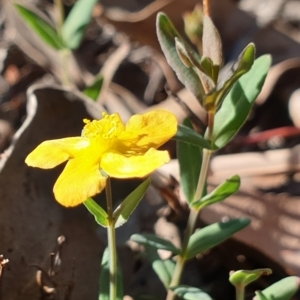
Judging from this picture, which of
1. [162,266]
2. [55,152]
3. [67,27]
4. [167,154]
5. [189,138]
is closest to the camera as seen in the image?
[167,154]

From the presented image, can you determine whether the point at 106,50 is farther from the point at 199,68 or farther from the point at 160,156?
the point at 160,156

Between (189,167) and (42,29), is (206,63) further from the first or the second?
(42,29)

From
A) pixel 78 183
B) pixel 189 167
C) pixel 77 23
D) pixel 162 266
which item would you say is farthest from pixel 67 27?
pixel 78 183

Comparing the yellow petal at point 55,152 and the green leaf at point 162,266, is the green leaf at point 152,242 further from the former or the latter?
the yellow petal at point 55,152

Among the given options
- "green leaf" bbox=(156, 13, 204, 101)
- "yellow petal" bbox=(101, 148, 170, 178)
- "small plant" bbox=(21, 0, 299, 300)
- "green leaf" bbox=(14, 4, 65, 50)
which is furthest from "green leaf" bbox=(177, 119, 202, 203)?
"green leaf" bbox=(14, 4, 65, 50)

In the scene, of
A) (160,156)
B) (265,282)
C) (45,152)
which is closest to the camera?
(160,156)

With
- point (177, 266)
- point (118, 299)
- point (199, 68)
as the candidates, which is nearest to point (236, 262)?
point (177, 266)
